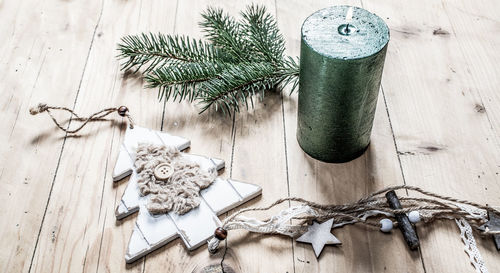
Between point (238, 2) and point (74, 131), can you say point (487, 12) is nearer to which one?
point (238, 2)

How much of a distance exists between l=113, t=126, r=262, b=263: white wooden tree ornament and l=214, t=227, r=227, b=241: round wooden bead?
0.04 m

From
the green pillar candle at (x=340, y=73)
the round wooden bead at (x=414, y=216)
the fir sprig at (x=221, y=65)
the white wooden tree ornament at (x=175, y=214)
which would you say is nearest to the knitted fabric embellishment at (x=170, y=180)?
the white wooden tree ornament at (x=175, y=214)

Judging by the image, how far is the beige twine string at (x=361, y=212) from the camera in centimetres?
100

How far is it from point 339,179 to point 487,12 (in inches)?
29.1

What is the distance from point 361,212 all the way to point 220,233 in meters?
0.28

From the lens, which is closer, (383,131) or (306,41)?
(306,41)

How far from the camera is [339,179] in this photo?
1090mm

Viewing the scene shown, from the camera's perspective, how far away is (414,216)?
1.00 m

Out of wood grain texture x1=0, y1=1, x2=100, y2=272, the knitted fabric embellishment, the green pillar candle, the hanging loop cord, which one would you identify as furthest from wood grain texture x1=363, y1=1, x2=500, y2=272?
wood grain texture x1=0, y1=1, x2=100, y2=272

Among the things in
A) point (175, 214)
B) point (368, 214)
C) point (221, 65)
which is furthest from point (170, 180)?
point (368, 214)

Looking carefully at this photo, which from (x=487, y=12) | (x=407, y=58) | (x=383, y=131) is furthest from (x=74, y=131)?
(x=487, y=12)

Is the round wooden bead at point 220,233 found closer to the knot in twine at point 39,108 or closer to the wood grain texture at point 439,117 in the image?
the wood grain texture at point 439,117

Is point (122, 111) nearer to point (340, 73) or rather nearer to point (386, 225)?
point (340, 73)

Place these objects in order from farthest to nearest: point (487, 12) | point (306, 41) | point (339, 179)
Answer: point (487, 12), point (339, 179), point (306, 41)
